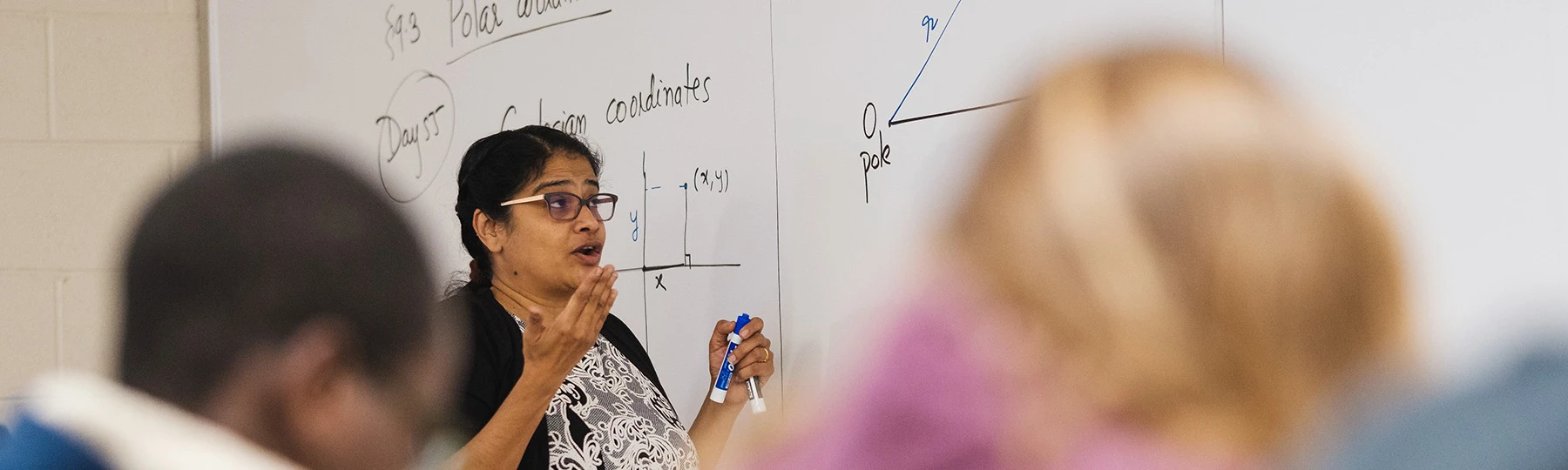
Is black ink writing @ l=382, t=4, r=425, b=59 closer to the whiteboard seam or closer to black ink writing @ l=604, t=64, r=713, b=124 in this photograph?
black ink writing @ l=604, t=64, r=713, b=124

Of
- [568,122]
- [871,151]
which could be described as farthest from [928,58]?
[568,122]

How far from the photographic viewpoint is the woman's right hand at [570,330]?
134cm

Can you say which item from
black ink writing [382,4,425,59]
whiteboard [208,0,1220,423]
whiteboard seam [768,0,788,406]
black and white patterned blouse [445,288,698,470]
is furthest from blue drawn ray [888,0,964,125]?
black ink writing [382,4,425,59]

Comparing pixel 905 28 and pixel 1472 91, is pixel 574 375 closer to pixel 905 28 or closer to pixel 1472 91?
pixel 905 28

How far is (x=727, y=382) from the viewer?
1528 millimetres

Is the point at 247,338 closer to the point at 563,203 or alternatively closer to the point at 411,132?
the point at 563,203

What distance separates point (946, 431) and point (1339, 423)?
0.13 m

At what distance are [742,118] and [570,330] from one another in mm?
367

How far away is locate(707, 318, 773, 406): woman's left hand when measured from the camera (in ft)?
5.03

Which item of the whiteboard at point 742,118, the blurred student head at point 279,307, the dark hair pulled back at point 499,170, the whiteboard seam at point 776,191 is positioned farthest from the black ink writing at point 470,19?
the blurred student head at point 279,307

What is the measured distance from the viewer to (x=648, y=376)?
5.23 ft

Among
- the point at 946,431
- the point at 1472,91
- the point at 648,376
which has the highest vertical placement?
the point at 1472,91

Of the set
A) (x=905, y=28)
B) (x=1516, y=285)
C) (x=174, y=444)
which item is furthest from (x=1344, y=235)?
(x=905, y=28)

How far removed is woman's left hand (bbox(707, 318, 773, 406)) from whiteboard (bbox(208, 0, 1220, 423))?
2 centimetres
